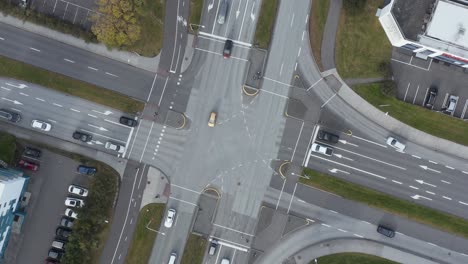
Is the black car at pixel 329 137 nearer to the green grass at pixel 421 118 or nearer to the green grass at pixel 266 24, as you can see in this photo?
the green grass at pixel 421 118

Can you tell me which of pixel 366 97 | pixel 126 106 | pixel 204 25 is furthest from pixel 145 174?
pixel 366 97

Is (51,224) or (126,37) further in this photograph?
(51,224)

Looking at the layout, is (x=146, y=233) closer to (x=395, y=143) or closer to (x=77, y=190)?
(x=77, y=190)

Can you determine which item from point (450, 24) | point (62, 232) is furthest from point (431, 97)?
point (62, 232)

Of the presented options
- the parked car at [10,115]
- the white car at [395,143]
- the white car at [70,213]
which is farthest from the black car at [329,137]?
the parked car at [10,115]

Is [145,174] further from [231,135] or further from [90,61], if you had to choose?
[90,61]

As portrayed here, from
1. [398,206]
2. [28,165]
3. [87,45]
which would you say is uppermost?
[87,45]
